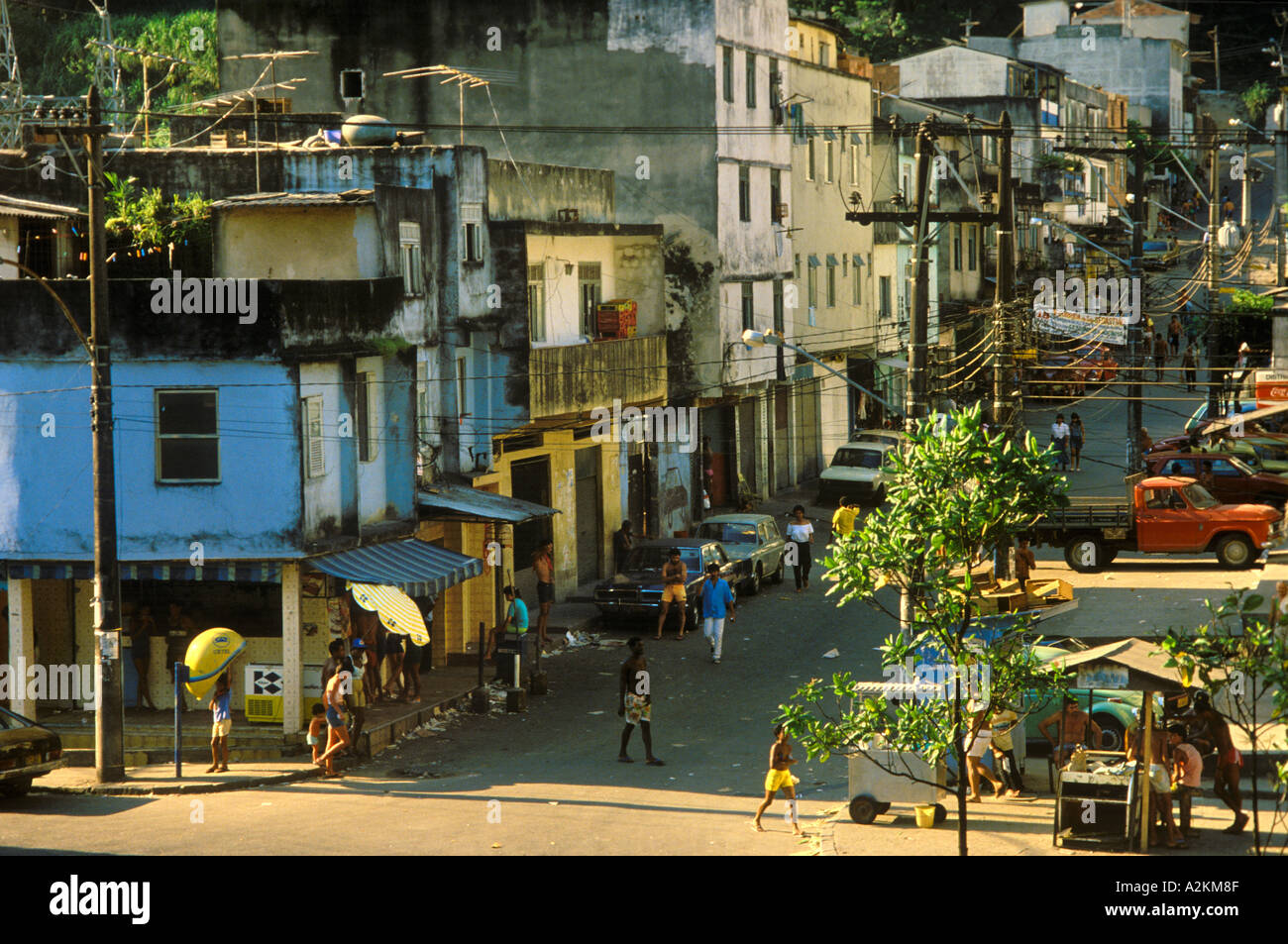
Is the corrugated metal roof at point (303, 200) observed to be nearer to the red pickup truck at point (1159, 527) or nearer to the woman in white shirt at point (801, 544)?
the woman in white shirt at point (801, 544)

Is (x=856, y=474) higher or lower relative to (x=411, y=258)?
lower

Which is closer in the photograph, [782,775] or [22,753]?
[782,775]

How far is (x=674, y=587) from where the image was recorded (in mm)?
30156

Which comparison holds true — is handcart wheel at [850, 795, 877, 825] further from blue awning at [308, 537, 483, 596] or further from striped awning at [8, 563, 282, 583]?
striped awning at [8, 563, 282, 583]

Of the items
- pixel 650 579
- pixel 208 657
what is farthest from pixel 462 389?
pixel 208 657

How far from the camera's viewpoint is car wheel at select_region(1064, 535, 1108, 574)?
34.2 metres

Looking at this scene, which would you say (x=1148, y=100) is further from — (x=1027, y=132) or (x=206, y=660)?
(x=206, y=660)

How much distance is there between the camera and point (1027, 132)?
7225cm

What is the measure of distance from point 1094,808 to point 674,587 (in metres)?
13.6

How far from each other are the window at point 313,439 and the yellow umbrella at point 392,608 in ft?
5.85

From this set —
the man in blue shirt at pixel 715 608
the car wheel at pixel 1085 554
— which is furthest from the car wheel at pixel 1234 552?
the man in blue shirt at pixel 715 608

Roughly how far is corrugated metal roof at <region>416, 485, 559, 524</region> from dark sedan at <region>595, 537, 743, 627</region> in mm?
2359

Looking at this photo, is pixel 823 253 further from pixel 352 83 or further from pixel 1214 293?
pixel 352 83

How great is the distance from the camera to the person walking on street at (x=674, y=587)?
29.9 meters
